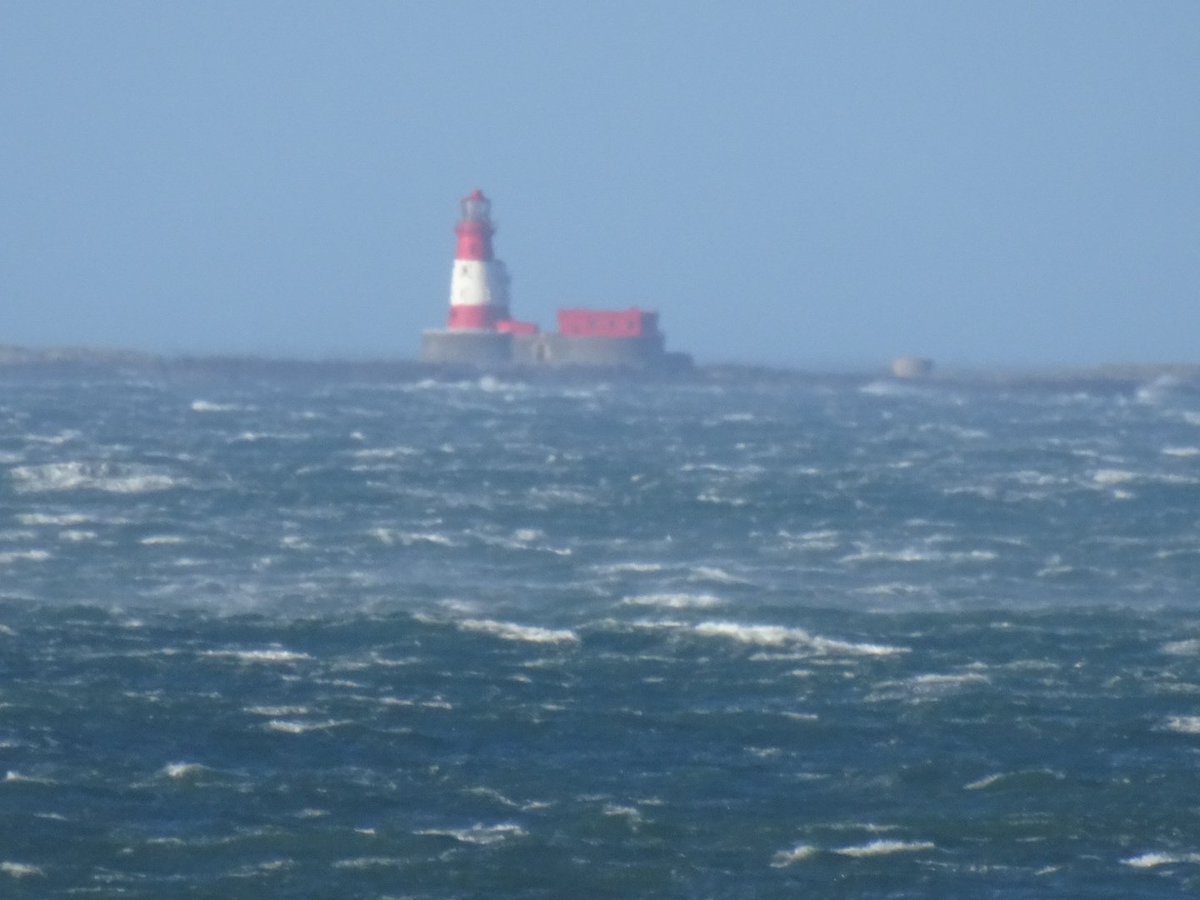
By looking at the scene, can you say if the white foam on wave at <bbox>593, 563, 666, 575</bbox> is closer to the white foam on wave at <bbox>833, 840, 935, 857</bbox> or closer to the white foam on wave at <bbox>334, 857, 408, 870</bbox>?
the white foam on wave at <bbox>833, 840, 935, 857</bbox>

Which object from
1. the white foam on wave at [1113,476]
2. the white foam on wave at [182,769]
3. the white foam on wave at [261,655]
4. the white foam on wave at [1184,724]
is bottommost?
the white foam on wave at [182,769]

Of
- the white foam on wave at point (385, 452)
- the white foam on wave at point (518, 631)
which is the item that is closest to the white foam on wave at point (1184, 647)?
the white foam on wave at point (518, 631)

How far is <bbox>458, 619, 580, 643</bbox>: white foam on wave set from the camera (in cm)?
2819

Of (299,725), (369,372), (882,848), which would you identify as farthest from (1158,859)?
(369,372)

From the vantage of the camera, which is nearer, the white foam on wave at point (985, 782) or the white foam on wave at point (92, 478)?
the white foam on wave at point (985, 782)

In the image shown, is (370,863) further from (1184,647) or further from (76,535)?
(76,535)

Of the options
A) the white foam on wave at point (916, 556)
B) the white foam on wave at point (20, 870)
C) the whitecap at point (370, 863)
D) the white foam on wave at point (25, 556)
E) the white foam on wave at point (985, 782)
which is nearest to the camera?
the white foam on wave at point (20, 870)

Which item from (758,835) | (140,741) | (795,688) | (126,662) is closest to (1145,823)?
(758,835)

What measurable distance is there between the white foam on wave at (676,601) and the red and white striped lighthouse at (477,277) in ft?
212

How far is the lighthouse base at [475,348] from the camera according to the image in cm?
10000

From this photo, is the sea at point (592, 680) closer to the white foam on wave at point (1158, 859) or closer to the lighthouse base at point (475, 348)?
the white foam on wave at point (1158, 859)

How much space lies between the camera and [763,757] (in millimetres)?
21875

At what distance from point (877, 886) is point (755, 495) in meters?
29.2

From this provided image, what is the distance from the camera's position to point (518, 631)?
94.3 ft
